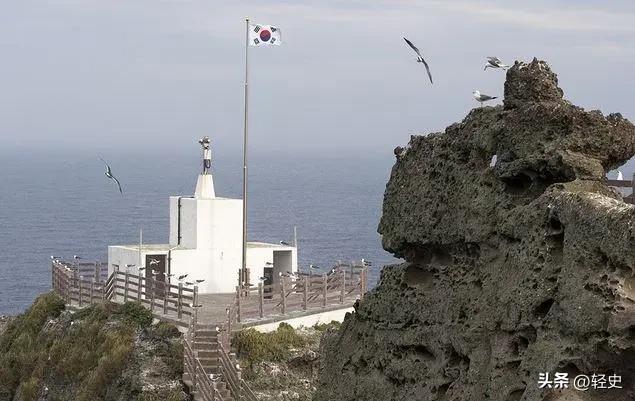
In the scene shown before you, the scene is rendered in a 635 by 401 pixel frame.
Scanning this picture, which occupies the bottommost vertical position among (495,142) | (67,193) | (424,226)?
(67,193)

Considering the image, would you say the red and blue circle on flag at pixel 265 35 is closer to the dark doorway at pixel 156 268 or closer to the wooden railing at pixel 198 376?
the dark doorway at pixel 156 268

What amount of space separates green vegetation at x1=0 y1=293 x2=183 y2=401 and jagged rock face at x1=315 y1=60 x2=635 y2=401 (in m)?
15.1

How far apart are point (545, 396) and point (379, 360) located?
3.25 meters

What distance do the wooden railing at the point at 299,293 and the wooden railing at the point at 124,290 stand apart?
1.27m

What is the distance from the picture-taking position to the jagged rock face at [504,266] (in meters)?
10.2

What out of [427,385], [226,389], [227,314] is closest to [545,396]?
[427,385]

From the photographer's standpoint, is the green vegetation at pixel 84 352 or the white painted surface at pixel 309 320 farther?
the white painted surface at pixel 309 320

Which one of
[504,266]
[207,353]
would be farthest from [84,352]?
[504,266]

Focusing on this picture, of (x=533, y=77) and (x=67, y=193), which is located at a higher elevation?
(x=533, y=77)

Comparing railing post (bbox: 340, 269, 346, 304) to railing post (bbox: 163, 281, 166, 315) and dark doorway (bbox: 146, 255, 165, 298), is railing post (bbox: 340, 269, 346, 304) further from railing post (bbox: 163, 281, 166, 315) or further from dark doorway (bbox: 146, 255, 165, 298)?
railing post (bbox: 163, 281, 166, 315)

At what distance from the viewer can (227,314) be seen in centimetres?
2903

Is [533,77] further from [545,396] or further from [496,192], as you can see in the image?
[545,396]

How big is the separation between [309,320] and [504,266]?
67.6 feet

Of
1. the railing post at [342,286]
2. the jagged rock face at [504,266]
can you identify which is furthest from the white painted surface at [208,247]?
the jagged rock face at [504,266]
